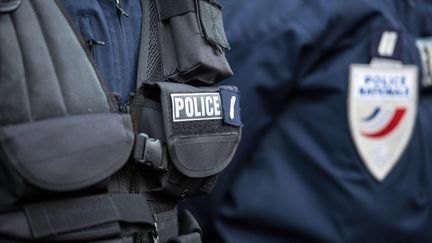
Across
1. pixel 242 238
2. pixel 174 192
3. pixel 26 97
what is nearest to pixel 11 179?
pixel 26 97

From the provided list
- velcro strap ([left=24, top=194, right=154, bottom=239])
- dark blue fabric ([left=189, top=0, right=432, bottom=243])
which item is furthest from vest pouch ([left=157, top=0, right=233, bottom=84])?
dark blue fabric ([left=189, top=0, right=432, bottom=243])

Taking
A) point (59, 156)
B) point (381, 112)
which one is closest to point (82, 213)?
point (59, 156)

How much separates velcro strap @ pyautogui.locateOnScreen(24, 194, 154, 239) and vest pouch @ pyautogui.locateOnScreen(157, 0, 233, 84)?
26 cm

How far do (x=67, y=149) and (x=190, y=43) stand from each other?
1.18ft

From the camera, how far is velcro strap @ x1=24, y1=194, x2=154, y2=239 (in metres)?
1.28

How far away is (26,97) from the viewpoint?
4.20 feet

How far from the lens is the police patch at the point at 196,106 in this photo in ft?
4.91

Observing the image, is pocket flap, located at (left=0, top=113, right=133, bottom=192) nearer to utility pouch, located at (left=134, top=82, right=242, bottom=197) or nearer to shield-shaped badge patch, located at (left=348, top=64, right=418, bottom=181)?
utility pouch, located at (left=134, top=82, right=242, bottom=197)

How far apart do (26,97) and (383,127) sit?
174cm

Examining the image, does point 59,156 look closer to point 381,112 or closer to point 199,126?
point 199,126

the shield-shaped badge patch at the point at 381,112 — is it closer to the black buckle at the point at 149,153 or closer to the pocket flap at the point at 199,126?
the pocket flap at the point at 199,126

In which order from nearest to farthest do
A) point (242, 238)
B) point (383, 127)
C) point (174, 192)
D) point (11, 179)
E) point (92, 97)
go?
point (11, 179) → point (92, 97) → point (174, 192) → point (242, 238) → point (383, 127)

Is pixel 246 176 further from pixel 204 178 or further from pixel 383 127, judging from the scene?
pixel 204 178

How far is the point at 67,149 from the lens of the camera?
51.2 inches
